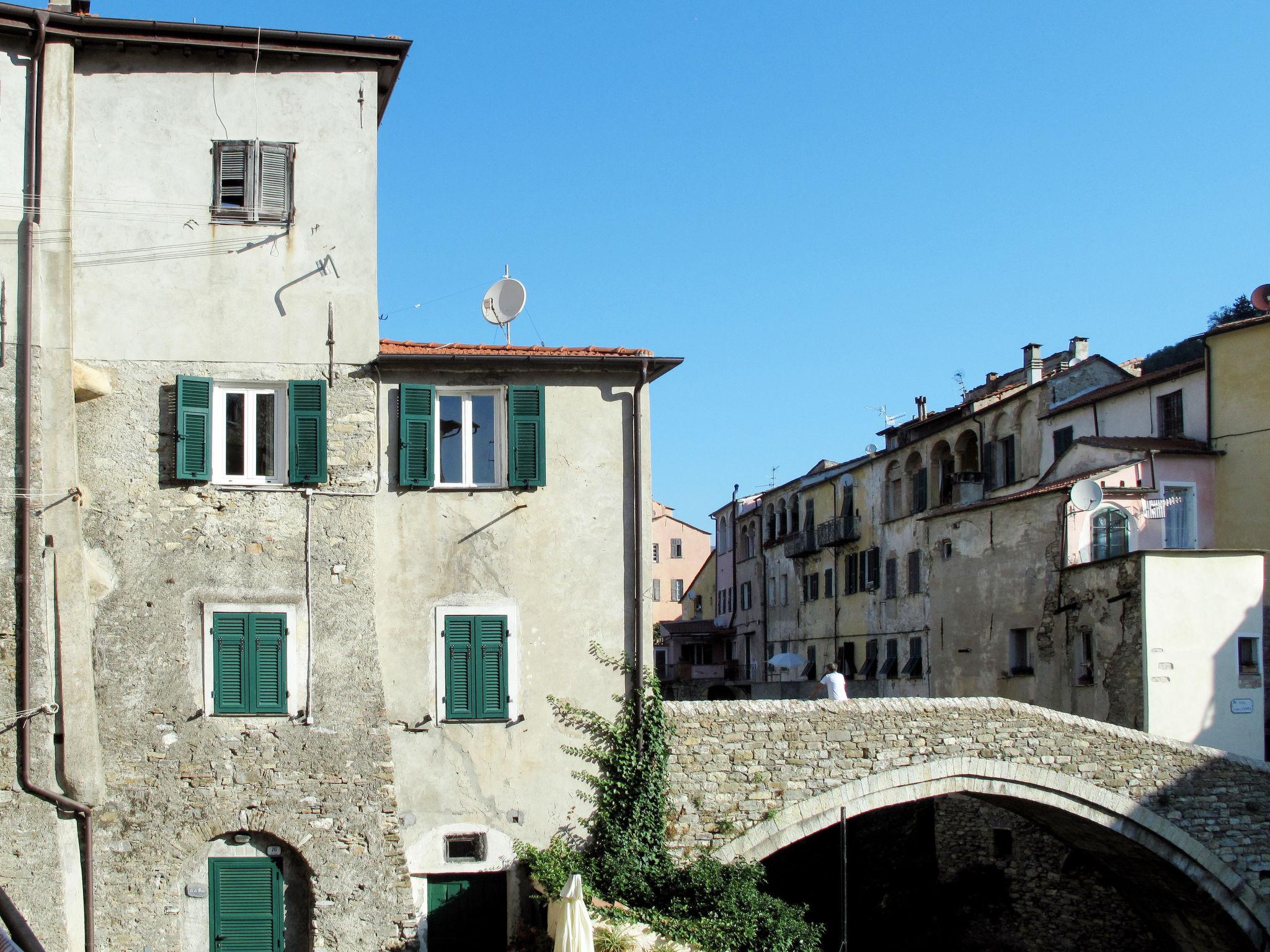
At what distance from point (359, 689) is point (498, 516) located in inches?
118

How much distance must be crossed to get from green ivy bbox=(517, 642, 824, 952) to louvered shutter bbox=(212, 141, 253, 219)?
7.77 meters

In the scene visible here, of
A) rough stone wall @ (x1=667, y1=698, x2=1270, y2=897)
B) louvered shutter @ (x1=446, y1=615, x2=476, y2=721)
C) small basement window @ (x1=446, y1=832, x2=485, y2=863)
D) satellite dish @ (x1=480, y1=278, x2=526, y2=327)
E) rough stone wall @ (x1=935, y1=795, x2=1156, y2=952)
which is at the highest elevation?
satellite dish @ (x1=480, y1=278, x2=526, y2=327)

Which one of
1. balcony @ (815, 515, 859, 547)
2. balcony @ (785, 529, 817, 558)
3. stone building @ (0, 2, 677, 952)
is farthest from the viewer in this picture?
balcony @ (785, 529, 817, 558)

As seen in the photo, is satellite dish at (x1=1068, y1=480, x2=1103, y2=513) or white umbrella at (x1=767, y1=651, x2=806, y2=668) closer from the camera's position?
satellite dish at (x1=1068, y1=480, x2=1103, y2=513)

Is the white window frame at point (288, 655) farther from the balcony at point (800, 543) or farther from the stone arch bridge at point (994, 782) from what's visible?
the balcony at point (800, 543)

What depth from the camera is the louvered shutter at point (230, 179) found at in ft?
60.6

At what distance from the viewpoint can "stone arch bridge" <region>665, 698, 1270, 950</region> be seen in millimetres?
19453

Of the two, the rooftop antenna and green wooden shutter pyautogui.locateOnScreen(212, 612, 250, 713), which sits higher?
the rooftop antenna

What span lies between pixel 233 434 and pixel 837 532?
30.7 m

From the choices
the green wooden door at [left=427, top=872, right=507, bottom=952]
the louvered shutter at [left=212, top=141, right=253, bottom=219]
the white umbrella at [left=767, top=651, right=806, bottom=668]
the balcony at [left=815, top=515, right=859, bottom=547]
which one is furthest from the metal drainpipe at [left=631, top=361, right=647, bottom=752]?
the balcony at [left=815, top=515, right=859, bottom=547]

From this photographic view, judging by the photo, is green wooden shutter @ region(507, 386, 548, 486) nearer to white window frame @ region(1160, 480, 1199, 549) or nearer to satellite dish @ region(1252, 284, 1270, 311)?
white window frame @ region(1160, 480, 1199, 549)

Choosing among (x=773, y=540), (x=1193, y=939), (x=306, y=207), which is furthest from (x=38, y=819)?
(x=773, y=540)

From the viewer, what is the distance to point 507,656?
18516 millimetres

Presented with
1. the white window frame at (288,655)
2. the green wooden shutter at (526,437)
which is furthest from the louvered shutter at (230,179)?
the white window frame at (288,655)
